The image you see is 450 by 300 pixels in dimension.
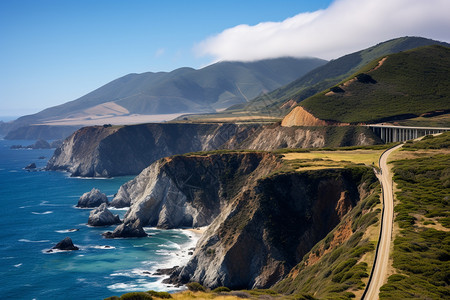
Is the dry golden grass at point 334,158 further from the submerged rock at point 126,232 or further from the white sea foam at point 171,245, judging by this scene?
the submerged rock at point 126,232

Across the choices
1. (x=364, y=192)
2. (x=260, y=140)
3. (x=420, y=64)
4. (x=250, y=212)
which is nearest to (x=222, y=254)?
(x=250, y=212)

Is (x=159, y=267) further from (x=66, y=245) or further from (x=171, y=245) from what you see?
(x=66, y=245)

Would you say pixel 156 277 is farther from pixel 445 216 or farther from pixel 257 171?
pixel 445 216

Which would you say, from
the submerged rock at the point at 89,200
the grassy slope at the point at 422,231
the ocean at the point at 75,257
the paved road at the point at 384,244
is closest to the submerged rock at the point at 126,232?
the ocean at the point at 75,257

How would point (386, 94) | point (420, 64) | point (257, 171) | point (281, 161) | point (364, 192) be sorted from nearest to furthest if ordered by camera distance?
point (364, 192)
point (281, 161)
point (257, 171)
point (386, 94)
point (420, 64)

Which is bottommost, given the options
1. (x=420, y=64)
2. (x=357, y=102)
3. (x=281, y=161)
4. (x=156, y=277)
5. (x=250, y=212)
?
(x=156, y=277)

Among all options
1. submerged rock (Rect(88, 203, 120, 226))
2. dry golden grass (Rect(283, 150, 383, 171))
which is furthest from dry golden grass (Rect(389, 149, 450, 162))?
submerged rock (Rect(88, 203, 120, 226))
